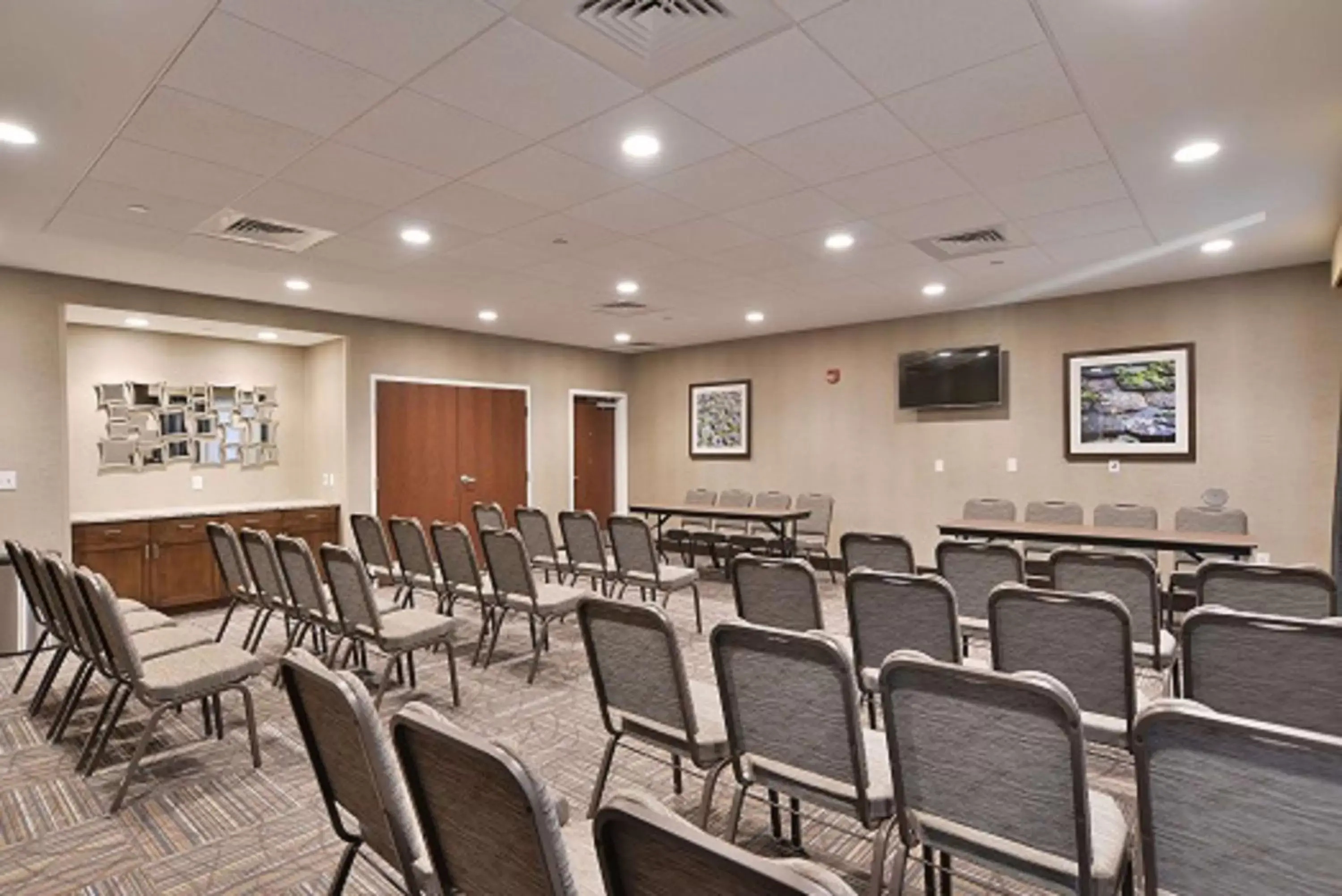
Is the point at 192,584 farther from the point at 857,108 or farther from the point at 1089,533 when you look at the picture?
the point at 1089,533

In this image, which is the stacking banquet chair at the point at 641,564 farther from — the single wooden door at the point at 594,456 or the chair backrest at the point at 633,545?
the single wooden door at the point at 594,456

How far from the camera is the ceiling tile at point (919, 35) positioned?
2383mm

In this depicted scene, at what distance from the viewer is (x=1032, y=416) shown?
726cm

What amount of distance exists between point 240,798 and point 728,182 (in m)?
3.58

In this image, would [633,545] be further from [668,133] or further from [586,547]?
[668,133]

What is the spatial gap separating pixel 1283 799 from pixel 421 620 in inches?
147

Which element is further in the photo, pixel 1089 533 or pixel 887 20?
pixel 1089 533

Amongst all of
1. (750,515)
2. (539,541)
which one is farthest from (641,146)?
(750,515)

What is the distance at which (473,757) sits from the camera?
1.20 metres

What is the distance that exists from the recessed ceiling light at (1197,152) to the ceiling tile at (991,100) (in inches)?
33.0

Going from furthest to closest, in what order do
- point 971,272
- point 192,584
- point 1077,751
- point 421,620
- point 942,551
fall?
point 192,584 < point 971,272 < point 421,620 < point 942,551 < point 1077,751

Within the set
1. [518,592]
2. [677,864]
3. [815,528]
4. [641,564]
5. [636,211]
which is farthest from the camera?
[815,528]

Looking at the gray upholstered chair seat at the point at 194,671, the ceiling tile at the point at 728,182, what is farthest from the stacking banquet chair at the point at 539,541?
the ceiling tile at the point at 728,182

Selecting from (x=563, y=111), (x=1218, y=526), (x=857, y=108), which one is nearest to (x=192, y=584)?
(x=563, y=111)
